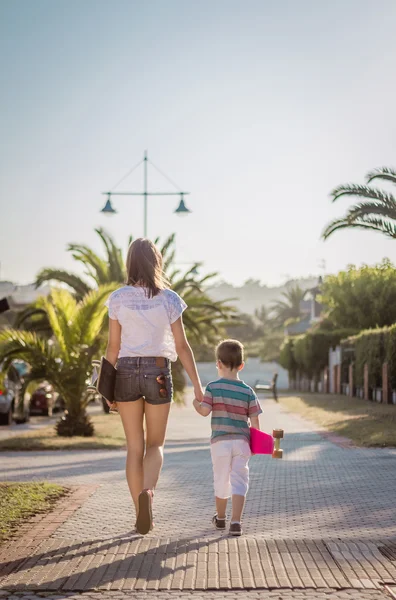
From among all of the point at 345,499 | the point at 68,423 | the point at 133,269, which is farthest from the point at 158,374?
the point at 68,423

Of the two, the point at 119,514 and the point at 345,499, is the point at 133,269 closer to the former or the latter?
the point at 119,514

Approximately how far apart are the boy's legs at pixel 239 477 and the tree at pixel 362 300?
160 feet

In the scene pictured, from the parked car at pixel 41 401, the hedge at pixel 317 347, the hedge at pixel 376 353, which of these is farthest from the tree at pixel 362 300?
the parked car at pixel 41 401

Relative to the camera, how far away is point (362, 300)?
188 feet

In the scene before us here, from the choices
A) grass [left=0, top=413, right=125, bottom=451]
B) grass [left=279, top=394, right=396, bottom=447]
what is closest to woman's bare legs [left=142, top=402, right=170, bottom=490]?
grass [left=279, top=394, right=396, bottom=447]

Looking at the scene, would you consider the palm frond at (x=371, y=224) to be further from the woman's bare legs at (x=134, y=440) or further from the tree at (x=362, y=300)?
the tree at (x=362, y=300)

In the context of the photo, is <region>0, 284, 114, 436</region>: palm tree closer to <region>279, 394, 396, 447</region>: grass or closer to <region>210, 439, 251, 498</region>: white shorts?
<region>279, 394, 396, 447</region>: grass

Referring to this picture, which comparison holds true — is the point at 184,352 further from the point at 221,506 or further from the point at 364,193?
the point at 364,193

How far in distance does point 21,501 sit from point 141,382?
7.38 feet

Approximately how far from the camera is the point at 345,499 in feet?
27.1

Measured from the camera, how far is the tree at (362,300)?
5631 centimetres

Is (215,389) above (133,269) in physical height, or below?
below

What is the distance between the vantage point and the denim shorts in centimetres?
642

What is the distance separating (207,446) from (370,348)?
13180 millimetres
